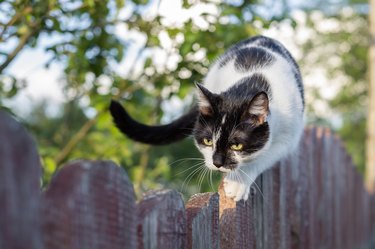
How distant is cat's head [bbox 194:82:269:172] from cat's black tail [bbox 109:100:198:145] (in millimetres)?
400

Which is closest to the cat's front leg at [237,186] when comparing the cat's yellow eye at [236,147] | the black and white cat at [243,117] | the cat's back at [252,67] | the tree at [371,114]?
the black and white cat at [243,117]

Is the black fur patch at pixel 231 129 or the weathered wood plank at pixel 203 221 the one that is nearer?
the weathered wood plank at pixel 203 221

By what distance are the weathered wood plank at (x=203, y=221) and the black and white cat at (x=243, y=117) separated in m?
0.36

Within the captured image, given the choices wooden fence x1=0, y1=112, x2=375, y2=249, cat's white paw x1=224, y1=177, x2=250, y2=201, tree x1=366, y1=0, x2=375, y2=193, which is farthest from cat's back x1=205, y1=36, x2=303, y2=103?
tree x1=366, y1=0, x2=375, y2=193

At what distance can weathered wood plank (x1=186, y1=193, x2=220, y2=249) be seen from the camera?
1658mm

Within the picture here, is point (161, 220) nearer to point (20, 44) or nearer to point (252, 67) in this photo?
point (252, 67)

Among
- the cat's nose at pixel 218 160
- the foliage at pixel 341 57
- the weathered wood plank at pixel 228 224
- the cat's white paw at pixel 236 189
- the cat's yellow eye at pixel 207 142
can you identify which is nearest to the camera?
the weathered wood plank at pixel 228 224

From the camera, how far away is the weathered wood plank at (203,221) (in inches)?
65.3

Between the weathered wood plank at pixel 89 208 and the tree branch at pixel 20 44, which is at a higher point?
the weathered wood plank at pixel 89 208

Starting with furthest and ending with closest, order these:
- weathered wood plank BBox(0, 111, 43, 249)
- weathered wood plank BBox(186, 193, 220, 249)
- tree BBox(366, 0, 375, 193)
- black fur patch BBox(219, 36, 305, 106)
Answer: tree BBox(366, 0, 375, 193), black fur patch BBox(219, 36, 305, 106), weathered wood plank BBox(186, 193, 220, 249), weathered wood plank BBox(0, 111, 43, 249)

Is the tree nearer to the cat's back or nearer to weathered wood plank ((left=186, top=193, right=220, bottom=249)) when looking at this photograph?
the cat's back

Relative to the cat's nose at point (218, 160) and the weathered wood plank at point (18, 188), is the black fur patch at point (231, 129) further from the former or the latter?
the weathered wood plank at point (18, 188)

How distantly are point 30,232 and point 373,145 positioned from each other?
8145mm

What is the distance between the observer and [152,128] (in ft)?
9.82
